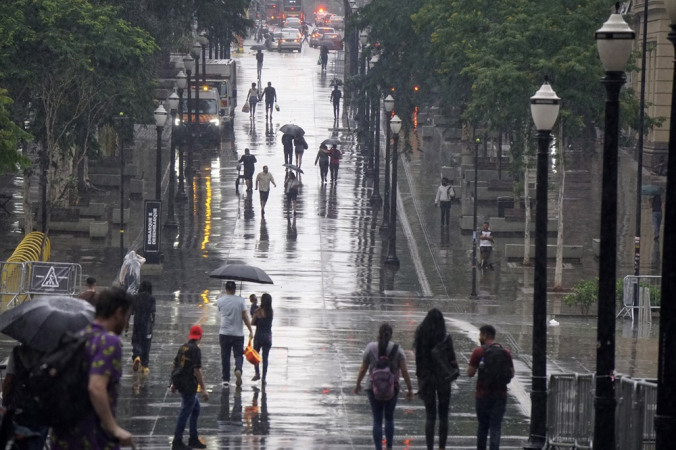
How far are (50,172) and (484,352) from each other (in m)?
23.8

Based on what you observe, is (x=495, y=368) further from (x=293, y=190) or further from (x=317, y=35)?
(x=317, y=35)

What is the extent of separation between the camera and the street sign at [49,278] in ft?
87.6

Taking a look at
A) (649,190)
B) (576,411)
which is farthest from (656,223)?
(576,411)

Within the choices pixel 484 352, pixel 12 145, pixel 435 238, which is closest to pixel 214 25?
pixel 435 238

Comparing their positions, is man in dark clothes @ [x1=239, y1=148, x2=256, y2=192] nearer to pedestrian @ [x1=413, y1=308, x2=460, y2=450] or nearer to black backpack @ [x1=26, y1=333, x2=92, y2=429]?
pedestrian @ [x1=413, y1=308, x2=460, y2=450]

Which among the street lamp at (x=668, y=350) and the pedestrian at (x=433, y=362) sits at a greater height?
the street lamp at (x=668, y=350)

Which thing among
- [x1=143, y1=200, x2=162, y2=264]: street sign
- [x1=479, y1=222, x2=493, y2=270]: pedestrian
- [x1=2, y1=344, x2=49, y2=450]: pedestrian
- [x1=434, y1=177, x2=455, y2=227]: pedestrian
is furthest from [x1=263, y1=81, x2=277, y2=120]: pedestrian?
[x1=2, y1=344, x2=49, y2=450]: pedestrian

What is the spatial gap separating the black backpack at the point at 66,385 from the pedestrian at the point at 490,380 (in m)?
6.22

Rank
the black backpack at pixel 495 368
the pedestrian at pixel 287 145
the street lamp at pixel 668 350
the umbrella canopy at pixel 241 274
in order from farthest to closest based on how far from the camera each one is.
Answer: the pedestrian at pixel 287 145 → the umbrella canopy at pixel 241 274 → the black backpack at pixel 495 368 → the street lamp at pixel 668 350

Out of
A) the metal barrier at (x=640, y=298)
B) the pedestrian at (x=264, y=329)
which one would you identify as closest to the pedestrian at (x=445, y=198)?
the metal barrier at (x=640, y=298)

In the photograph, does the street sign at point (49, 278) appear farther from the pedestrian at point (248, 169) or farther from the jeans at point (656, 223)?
the jeans at point (656, 223)

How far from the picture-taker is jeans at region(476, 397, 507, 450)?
1316cm

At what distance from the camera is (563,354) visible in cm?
2275

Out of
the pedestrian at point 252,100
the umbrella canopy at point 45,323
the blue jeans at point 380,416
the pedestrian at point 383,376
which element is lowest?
the blue jeans at point 380,416
